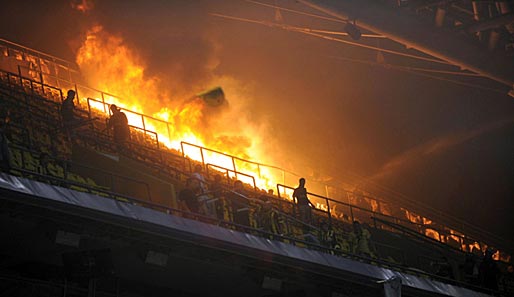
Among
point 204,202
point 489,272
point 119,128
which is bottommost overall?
point 489,272

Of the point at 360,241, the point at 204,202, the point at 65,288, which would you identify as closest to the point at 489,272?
the point at 360,241

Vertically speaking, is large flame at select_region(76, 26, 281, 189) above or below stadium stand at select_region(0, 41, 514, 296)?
above

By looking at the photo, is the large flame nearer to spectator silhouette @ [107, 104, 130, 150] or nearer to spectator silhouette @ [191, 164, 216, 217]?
spectator silhouette @ [107, 104, 130, 150]

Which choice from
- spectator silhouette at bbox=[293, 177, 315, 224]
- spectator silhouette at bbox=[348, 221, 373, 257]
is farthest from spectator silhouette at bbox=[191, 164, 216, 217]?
spectator silhouette at bbox=[348, 221, 373, 257]

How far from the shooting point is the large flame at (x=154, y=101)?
42.1m

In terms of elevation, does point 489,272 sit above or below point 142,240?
below

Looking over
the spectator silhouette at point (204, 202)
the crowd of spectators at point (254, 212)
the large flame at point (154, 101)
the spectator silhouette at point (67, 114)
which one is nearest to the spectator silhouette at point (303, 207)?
the crowd of spectators at point (254, 212)

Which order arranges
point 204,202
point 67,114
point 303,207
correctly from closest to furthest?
point 204,202 < point 67,114 < point 303,207

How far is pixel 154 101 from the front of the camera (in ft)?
143

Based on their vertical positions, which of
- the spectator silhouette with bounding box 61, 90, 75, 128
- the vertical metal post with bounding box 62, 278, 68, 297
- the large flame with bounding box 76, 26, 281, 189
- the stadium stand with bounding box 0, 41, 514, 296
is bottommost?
the vertical metal post with bounding box 62, 278, 68, 297

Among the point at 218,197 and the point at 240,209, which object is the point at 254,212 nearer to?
the point at 218,197

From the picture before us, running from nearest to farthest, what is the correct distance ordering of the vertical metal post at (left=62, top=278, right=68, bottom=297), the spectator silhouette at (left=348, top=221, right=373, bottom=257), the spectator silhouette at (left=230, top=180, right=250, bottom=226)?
1. the vertical metal post at (left=62, top=278, right=68, bottom=297)
2. the spectator silhouette at (left=230, top=180, right=250, bottom=226)
3. the spectator silhouette at (left=348, top=221, right=373, bottom=257)

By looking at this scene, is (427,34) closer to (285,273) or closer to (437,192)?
(285,273)

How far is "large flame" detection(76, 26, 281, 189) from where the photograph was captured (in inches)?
1658
